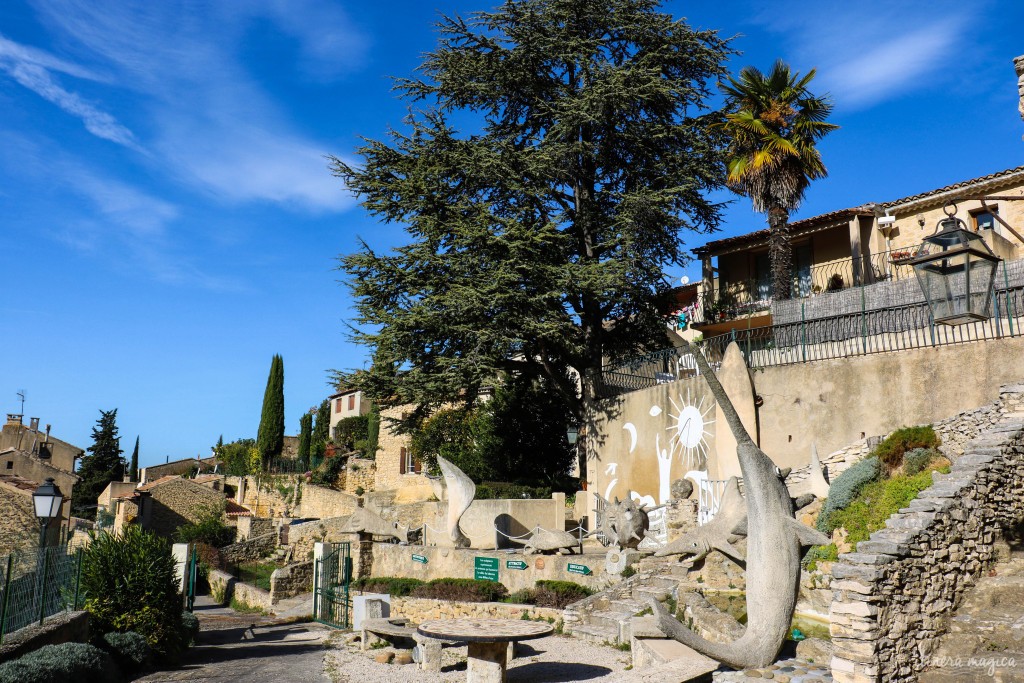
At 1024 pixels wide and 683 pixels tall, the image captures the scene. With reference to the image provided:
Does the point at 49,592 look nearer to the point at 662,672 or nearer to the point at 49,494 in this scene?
the point at 49,494

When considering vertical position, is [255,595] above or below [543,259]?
below

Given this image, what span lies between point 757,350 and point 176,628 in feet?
42.4

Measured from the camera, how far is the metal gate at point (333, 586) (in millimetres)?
18438

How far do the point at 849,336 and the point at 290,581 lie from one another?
16213 millimetres

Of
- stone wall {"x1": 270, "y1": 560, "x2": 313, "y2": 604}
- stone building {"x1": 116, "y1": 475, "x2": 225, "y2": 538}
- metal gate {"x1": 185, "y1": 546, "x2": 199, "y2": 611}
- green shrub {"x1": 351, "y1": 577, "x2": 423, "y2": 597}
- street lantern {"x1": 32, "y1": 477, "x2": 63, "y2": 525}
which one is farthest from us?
stone building {"x1": 116, "y1": 475, "x2": 225, "y2": 538}

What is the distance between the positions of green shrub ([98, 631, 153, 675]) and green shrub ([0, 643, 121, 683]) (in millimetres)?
389

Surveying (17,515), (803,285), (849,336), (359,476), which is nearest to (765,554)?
(849,336)

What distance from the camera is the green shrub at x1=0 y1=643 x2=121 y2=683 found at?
9258mm

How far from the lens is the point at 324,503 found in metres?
39.0

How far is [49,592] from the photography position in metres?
11.3

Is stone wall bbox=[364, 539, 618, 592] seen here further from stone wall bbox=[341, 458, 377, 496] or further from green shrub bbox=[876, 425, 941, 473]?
stone wall bbox=[341, 458, 377, 496]

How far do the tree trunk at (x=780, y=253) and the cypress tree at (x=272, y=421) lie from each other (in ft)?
122

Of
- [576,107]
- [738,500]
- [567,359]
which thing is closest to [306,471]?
[567,359]

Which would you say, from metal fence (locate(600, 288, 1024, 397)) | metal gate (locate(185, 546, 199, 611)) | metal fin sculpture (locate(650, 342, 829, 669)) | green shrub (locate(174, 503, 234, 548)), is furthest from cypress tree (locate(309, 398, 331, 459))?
metal fin sculpture (locate(650, 342, 829, 669))
